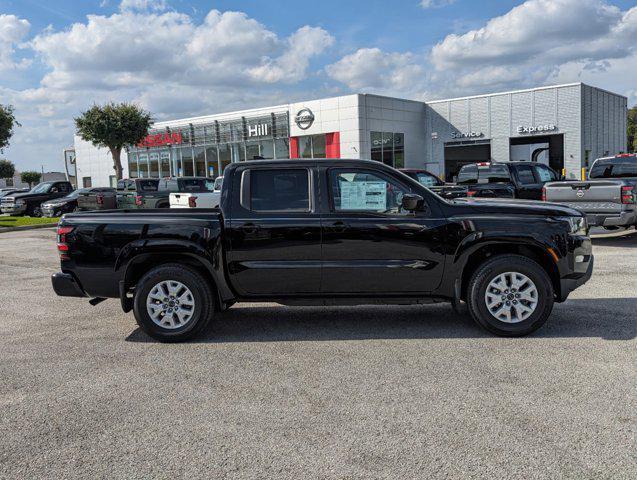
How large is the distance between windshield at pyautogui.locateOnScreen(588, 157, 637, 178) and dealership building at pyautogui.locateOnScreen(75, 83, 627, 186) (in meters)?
22.1

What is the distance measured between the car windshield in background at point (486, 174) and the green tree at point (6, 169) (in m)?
96.4

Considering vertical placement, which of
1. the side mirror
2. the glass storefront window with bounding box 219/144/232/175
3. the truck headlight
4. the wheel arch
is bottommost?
the wheel arch

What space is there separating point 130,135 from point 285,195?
4044cm

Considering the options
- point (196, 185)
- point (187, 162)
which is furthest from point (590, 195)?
point (187, 162)

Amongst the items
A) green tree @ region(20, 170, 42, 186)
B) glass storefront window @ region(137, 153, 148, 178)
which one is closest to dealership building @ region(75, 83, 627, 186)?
glass storefront window @ region(137, 153, 148, 178)

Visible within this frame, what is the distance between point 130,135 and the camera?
141 feet

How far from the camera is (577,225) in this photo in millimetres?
5789

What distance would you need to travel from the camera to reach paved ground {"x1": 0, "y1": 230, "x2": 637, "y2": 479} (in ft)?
10.7

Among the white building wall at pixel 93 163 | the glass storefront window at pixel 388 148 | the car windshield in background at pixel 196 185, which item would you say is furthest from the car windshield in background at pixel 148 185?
the white building wall at pixel 93 163

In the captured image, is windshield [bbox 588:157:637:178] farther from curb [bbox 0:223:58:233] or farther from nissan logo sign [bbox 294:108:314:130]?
nissan logo sign [bbox 294:108:314:130]

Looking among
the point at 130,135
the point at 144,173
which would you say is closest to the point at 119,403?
the point at 130,135

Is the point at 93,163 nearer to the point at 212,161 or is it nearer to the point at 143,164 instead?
the point at 143,164

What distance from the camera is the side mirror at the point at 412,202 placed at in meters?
5.54

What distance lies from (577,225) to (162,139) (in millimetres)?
46358
